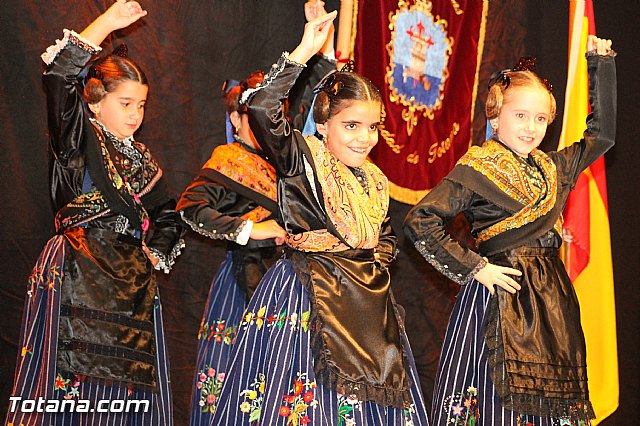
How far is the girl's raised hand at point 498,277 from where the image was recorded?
9.57 feet

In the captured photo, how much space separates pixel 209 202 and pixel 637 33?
2637 mm

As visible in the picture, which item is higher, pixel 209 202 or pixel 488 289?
pixel 209 202

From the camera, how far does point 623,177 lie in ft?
15.3

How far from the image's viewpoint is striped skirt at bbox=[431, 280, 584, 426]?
2889mm

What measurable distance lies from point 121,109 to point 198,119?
0.98m

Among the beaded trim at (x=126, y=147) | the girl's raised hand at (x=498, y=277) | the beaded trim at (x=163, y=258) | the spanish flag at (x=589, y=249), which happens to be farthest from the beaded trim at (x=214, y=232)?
the spanish flag at (x=589, y=249)

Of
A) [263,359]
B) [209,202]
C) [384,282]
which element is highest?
[209,202]

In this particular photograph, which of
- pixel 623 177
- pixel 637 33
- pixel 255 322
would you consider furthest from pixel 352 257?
pixel 637 33

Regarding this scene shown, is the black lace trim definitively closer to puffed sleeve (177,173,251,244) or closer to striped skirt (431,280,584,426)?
striped skirt (431,280,584,426)

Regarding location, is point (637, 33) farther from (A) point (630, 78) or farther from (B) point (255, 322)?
(B) point (255, 322)

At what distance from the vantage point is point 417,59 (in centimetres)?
437

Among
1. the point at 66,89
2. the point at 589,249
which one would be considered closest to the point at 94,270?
the point at 66,89

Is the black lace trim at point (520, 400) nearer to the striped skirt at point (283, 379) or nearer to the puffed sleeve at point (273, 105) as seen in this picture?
the striped skirt at point (283, 379)

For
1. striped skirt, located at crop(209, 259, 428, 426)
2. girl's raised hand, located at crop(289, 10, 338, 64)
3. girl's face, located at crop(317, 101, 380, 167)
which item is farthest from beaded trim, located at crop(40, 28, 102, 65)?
striped skirt, located at crop(209, 259, 428, 426)
